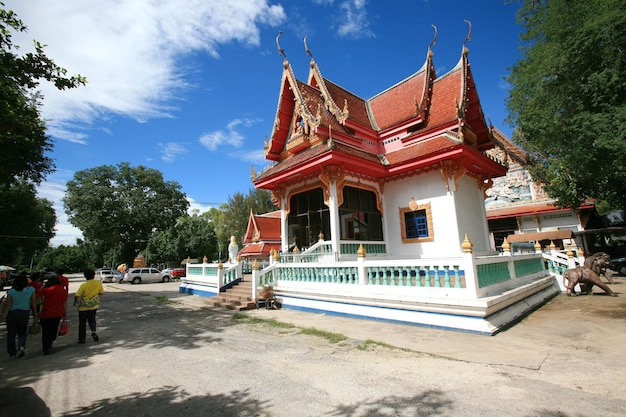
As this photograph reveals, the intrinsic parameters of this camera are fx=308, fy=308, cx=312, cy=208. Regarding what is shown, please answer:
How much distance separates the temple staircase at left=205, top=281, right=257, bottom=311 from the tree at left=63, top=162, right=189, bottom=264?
95.5 ft

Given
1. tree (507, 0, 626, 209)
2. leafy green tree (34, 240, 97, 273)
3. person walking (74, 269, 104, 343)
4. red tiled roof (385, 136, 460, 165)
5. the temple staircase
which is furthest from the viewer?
leafy green tree (34, 240, 97, 273)

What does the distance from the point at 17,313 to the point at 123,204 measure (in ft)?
114

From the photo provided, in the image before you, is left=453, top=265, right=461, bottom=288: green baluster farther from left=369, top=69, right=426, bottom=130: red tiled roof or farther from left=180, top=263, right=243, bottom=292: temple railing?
left=180, top=263, right=243, bottom=292: temple railing

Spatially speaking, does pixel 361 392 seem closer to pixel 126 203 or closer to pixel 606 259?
pixel 606 259

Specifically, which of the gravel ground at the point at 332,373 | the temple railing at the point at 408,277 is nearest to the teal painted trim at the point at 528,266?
the temple railing at the point at 408,277

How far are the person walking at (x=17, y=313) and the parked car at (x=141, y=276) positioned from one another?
27.7m

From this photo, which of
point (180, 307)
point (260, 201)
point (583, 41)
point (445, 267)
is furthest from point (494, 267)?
point (260, 201)

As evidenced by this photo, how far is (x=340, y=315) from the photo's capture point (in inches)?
314

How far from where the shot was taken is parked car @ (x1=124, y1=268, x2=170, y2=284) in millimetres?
30266

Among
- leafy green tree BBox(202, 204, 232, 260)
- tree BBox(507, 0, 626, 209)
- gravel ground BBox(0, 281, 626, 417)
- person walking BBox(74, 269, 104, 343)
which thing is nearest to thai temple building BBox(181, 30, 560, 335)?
gravel ground BBox(0, 281, 626, 417)

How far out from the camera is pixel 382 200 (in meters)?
12.4

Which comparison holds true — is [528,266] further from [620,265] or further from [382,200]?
[620,265]

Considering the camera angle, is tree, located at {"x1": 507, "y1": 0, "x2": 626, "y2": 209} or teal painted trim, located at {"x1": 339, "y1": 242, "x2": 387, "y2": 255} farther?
teal painted trim, located at {"x1": 339, "y1": 242, "x2": 387, "y2": 255}

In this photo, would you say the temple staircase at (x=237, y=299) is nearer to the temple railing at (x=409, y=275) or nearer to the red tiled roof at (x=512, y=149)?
the temple railing at (x=409, y=275)
